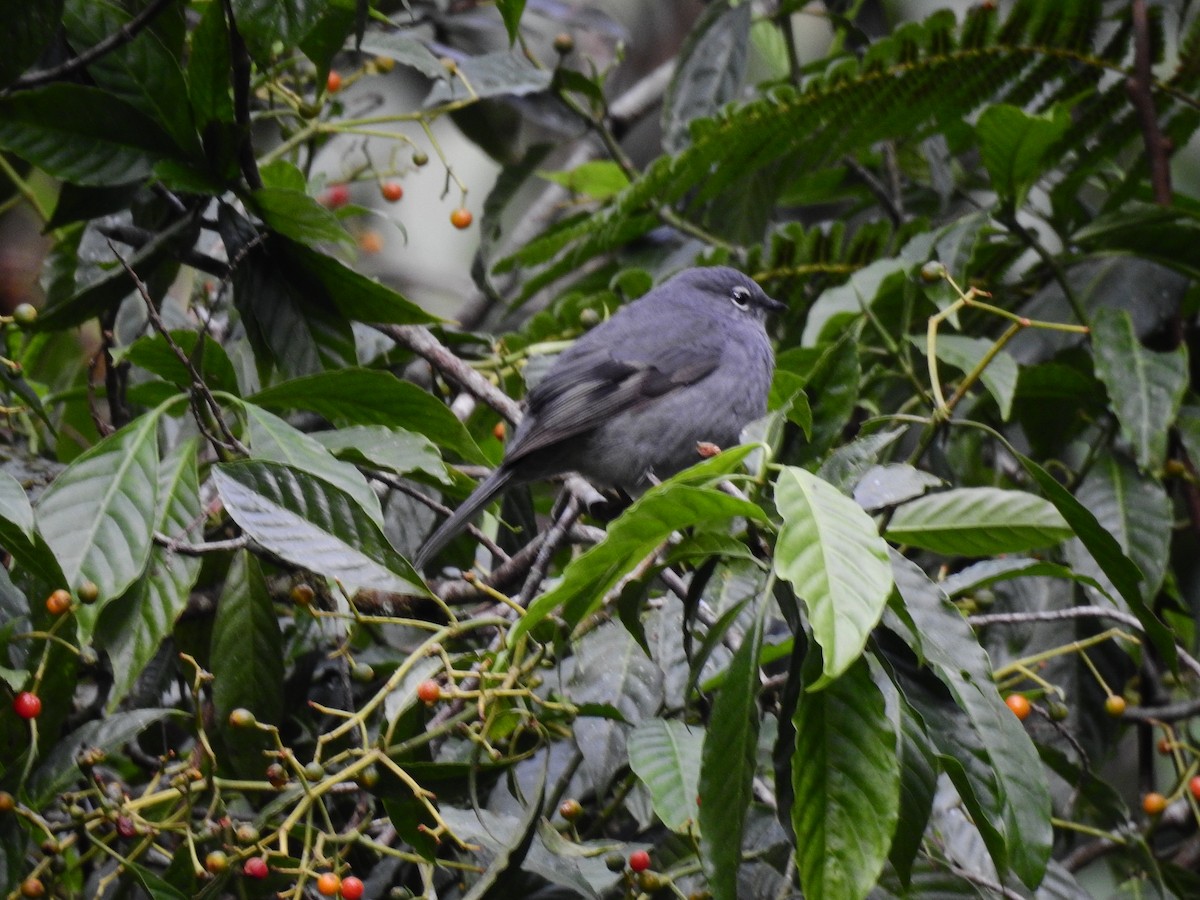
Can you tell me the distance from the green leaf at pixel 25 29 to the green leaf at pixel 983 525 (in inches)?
81.8

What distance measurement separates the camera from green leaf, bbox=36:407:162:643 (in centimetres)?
241

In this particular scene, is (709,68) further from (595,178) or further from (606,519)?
(606,519)

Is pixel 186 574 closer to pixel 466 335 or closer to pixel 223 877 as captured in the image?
pixel 223 877

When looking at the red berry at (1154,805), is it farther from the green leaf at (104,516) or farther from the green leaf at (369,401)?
the green leaf at (104,516)

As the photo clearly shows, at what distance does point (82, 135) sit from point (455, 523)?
1415 mm

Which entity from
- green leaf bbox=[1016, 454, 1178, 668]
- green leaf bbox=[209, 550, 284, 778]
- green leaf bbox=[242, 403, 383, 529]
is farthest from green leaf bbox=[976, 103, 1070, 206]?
green leaf bbox=[209, 550, 284, 778]

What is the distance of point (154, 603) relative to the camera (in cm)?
264

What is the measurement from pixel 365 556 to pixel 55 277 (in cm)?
233

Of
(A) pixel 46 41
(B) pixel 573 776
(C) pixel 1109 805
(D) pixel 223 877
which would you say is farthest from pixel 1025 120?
(D) pixel 223 877

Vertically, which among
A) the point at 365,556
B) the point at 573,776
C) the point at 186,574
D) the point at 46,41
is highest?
the point at 46,41

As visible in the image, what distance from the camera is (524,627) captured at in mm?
1996

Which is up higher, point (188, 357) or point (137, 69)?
point (137, 69)

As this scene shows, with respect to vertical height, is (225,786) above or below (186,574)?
below

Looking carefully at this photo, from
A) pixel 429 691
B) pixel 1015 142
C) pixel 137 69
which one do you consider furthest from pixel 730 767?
pixel 1015 142
